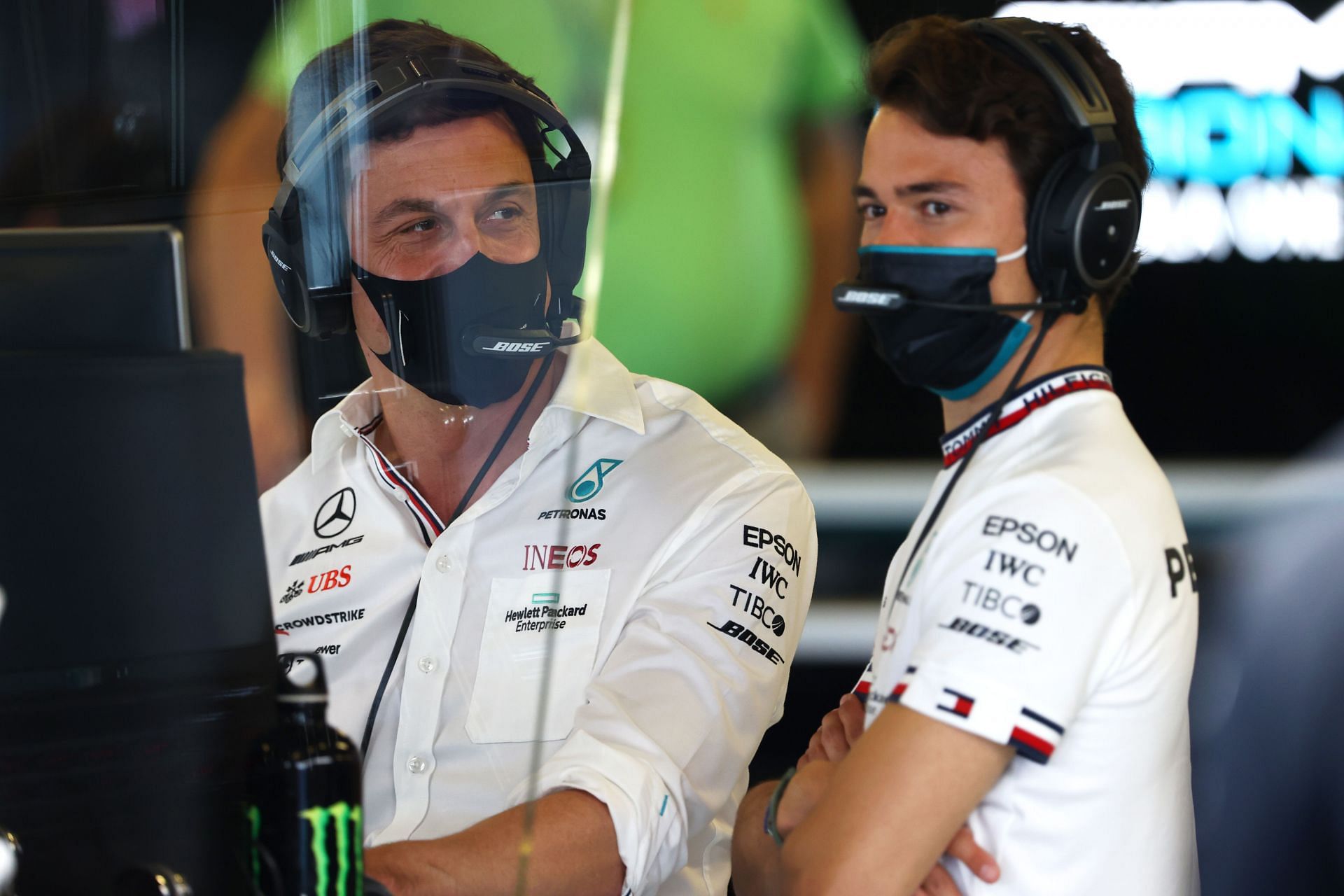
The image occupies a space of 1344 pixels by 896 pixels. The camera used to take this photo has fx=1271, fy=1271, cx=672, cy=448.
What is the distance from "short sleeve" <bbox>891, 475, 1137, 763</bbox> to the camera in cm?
79

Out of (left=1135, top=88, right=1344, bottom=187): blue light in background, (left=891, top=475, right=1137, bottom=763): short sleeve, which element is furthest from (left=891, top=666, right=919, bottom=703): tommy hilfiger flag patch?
(left=1135, top=88, right=1344, bottom=187): blue light in background

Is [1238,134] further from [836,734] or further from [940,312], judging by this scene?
[836,734]

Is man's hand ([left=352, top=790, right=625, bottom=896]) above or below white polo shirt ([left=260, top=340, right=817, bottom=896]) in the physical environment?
below

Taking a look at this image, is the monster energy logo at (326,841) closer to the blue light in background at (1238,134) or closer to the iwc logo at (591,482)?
the iwc logo at (591,482)

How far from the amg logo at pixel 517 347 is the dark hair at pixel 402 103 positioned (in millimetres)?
122

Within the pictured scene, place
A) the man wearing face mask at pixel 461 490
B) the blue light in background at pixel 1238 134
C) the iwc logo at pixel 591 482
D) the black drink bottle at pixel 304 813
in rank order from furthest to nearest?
1. the blue light in background at pixel 1238 134
2. the iwc logo at pixel 591 482
3. the man wearing face mask at pixel 461 490
4. the black drink bottle at pixel 304 813

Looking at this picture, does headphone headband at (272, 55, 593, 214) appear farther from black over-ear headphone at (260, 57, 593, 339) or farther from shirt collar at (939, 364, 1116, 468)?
shirt collar at (939, 364, 1116, 468)

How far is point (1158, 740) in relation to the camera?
2.82 feet

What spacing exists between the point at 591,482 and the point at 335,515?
222mm

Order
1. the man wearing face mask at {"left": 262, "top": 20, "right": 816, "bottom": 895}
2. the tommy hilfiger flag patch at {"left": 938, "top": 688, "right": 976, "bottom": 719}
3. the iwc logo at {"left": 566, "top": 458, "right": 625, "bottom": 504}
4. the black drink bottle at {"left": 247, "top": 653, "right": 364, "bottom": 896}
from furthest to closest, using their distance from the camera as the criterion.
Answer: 1. the iwc logo at {"left": 566, "top": 458, "right": 625, "bottom": 504}
2. the man wearing face mask at {"left": 262, "top": 20, "right": 816, "bottom": 895}
3. the tommy hilfiger flag patch at {"left": 938, "top": 688, "right": 976, "bottom": 719}
4. the black drink bottle at {"left": 247, "top": 653, "right": 364, "bottom": 896}

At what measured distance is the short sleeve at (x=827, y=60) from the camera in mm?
1691

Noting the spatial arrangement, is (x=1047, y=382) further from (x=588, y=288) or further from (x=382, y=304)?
(x=382, y=304)

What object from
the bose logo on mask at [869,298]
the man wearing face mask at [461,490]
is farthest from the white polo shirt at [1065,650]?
the man wearing face mask at [461,490]

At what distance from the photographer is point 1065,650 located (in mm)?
799
